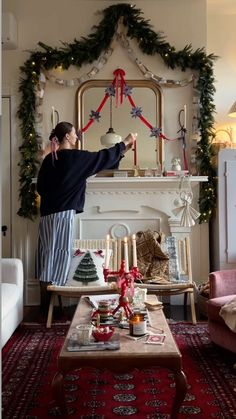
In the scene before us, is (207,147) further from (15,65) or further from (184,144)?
(15,65)

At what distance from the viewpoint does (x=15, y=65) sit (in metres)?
4.79

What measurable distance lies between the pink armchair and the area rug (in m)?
0.15

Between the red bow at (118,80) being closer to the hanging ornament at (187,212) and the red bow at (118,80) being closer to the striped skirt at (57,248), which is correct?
the hanging ornament at (187,212)

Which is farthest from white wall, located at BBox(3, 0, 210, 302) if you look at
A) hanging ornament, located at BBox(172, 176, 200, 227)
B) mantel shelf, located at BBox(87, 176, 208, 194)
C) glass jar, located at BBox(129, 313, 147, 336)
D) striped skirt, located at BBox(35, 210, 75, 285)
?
glass jar, located at BBox(129, 313, 147, 336)

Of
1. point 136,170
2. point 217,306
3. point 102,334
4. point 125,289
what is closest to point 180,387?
point 102,334

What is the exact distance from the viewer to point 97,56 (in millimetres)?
4734

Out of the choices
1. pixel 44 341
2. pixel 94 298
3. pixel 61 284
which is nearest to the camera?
pixel 94 298

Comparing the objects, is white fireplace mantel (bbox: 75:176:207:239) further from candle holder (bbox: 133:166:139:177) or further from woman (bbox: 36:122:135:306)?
woman (bbox: 36:122:135:306)

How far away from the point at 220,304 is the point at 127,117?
98.4 inches

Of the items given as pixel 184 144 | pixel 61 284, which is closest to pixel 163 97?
pixel 184 144

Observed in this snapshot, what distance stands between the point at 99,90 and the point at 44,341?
2765 mm

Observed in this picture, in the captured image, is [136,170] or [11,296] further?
[136,170]

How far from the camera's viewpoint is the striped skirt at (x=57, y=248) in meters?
4.13

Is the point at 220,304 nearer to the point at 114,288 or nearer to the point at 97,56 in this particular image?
the point at 114,288
